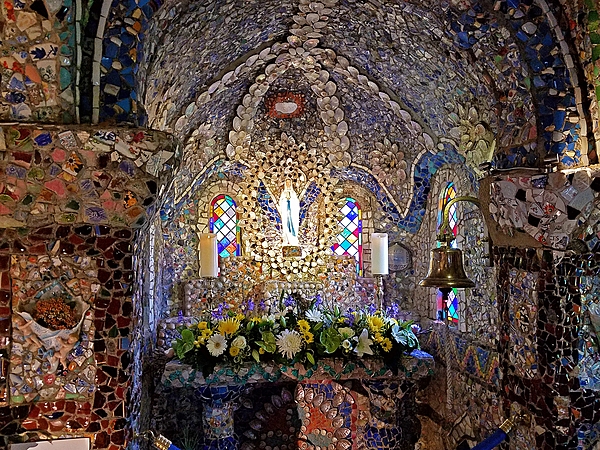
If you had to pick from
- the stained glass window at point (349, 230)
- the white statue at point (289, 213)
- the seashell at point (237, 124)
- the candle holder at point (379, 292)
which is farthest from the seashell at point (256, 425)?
the seashell at point (237, 124)

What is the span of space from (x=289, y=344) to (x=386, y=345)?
880mm

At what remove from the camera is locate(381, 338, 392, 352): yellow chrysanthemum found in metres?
5.32

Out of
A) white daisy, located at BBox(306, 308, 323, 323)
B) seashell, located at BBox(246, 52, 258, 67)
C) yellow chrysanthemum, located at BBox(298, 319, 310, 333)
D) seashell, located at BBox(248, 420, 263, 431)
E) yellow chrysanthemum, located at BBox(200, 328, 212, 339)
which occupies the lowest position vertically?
seashell, located at BBox(248, 420, 263, 431)

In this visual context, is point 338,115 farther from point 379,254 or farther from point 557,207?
point 557,207

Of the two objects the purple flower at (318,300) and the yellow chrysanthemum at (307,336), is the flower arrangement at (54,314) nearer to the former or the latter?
the yellow chrysanthemum at (307,336)

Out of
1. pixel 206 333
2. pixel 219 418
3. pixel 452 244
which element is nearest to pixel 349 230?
pixel 452 244

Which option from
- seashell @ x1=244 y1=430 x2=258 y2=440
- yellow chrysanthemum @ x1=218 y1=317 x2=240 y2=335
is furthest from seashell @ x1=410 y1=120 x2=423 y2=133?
seashell @ x1=244 y1=430 x2=258 y2=440

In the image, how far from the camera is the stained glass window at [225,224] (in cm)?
674

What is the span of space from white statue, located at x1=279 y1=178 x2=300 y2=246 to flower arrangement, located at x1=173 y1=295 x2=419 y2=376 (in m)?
1.28

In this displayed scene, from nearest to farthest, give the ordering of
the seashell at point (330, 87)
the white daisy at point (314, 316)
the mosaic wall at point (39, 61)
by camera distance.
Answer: the mosaic wall at point (39, 61)
the white daisy at point (314, 316)
the seashell at point (330, 87)

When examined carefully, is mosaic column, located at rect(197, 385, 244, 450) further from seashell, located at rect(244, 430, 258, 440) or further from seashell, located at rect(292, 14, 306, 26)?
seashell, located at rect(292, 14, 306, 26)

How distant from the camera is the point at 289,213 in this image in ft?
21.8

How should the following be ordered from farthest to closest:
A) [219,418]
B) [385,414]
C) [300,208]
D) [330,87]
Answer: [300,208]
[330,87]
[385,414]
[219,418]

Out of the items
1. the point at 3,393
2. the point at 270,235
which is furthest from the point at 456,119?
the point at 3,393
